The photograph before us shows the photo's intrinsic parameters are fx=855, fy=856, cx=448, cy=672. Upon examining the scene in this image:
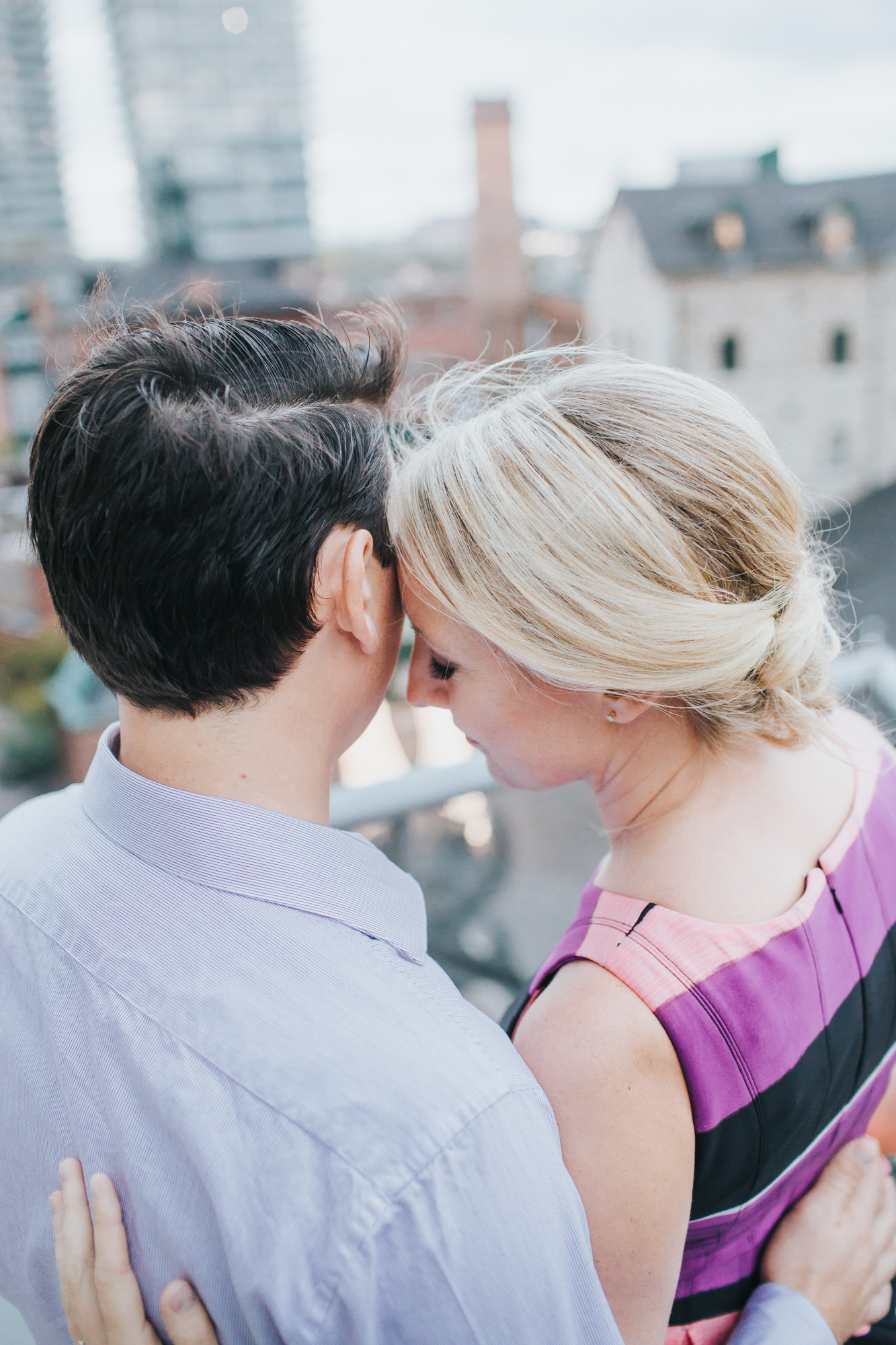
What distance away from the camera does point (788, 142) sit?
12.9 metres

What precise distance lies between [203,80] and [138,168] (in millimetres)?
7060

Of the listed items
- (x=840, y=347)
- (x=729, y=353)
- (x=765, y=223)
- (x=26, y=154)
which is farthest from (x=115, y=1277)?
(x=26, y=154)

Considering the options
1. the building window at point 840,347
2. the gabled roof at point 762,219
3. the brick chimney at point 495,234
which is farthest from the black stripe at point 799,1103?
the brick chimney at point 495,234

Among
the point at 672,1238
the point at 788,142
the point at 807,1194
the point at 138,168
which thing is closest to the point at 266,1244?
the point at 672,1238

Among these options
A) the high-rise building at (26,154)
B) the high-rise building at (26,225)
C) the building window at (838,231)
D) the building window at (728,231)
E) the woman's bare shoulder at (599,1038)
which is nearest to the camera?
the woman's bare shoulder at (599,1038)

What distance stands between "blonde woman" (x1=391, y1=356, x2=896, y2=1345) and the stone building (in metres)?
11.1

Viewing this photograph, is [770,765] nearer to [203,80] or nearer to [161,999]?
[161,999]

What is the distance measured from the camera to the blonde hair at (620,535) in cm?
61

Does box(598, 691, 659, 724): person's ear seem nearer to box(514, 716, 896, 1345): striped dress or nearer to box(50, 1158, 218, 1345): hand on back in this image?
box(514, 716, 896, 1345): striped dress

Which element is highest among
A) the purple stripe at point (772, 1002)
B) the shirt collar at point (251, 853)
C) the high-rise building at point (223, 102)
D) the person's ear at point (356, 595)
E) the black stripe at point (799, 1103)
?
the high-rise building at point (223, 102)

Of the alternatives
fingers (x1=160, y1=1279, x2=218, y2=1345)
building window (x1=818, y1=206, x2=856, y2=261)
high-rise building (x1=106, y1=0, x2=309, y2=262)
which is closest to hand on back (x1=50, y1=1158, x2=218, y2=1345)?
fingers (x1=160, y1=1279, x2=218, y2=1345)

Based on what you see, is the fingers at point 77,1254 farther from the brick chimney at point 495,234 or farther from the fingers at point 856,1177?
the brick chimney at point 495,234

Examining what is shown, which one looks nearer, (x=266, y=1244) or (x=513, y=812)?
(x=266, y=1244)

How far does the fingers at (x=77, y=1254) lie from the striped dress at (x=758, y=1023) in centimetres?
33
